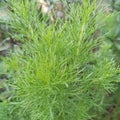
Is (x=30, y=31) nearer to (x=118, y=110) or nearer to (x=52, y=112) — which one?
(x=52, y=112)

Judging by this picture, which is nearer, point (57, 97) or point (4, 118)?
point (57, 97)

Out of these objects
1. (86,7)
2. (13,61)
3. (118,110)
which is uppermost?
(86,7)

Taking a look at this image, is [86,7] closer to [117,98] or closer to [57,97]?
[57,97]

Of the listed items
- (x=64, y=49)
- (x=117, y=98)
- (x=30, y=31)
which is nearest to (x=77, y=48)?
(x=64, y=49)

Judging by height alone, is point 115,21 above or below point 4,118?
above

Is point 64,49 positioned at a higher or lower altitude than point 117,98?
higher

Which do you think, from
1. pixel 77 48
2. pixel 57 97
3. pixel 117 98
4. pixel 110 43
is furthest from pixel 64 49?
pixel 117 98
